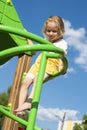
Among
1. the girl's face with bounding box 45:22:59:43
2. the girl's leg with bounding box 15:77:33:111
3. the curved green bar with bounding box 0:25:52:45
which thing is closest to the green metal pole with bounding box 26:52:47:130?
the curved green bar with bounding box 0:25:52:45

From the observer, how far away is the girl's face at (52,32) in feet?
10.6

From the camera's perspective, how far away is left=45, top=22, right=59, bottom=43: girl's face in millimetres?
3225

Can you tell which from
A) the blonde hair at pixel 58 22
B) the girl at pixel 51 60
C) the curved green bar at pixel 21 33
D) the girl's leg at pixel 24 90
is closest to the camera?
the curved green bar at pixel 21 33

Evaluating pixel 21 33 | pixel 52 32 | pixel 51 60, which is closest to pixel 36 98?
pixel 21 33

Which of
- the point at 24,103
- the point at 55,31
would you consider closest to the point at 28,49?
the point at 24,103

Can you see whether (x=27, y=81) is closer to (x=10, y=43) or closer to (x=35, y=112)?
(x=35, y=112)

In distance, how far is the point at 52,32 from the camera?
128 inches

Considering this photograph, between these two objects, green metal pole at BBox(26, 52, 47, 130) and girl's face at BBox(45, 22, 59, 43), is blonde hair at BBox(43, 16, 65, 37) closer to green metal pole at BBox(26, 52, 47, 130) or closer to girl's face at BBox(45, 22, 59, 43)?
girl's face at BBox(45, 22, 59, 43)

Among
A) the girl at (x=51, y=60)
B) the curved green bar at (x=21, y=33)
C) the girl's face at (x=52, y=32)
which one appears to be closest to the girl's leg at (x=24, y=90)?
the girl at (x=51, y=60)

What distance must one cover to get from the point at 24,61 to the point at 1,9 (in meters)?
0.80

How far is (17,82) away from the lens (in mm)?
5438

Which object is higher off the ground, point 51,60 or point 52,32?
point 52,32

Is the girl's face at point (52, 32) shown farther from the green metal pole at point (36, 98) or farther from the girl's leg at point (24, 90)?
the green metal pole at point (36, 98)

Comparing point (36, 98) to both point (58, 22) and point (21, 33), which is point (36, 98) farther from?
point (58, 22)
